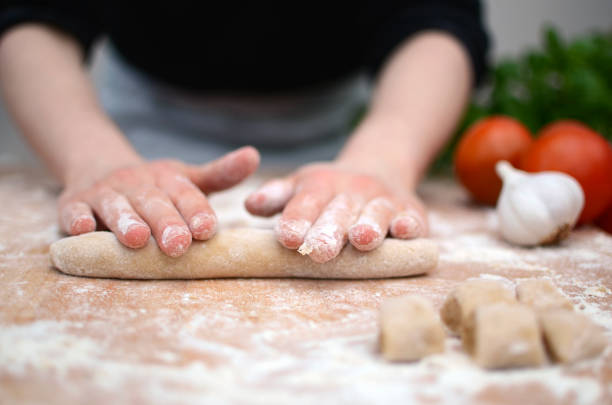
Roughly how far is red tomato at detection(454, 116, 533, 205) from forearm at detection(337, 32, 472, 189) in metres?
0.09

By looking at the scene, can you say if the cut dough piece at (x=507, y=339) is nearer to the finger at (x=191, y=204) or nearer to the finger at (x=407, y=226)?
the finger at (x=407, y=226)

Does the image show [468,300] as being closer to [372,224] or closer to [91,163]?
[372,224]

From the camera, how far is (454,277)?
946mm

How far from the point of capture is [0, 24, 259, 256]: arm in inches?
36.3

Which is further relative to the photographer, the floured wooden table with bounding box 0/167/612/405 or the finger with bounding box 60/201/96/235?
the finger with bounding box 60/201/96/235

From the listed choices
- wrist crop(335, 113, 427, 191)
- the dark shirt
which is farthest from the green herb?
wrist crop(335, 113, 427, 191)

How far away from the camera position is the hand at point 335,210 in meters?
0.89

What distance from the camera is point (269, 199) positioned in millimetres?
1045

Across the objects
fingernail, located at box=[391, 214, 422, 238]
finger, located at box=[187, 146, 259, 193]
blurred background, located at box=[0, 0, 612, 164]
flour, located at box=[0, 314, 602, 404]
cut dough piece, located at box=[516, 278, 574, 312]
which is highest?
blurred background, located at box=[0, 0, 612, 164]

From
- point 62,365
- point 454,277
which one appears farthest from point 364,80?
point 62,365

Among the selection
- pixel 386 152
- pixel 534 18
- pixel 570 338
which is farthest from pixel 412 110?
pixel 534 18

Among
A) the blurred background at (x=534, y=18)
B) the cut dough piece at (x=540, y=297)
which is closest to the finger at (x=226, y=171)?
the cut dough piece at (x=540, y=297)

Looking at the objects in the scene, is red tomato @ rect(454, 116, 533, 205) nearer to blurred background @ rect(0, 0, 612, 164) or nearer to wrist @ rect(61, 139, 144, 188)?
wrist @ rect(61, 139, 144, 188)

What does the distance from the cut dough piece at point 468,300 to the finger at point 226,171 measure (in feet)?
1.62
